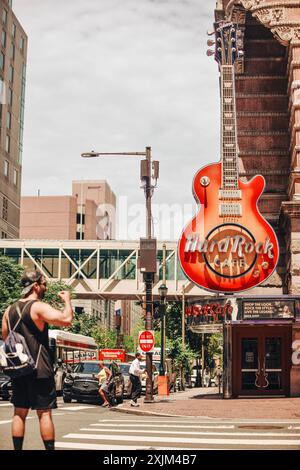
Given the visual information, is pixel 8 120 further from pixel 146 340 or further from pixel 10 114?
pixel 146 340

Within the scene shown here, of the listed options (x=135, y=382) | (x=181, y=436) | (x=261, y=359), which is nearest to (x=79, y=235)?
(x=261, y=359)

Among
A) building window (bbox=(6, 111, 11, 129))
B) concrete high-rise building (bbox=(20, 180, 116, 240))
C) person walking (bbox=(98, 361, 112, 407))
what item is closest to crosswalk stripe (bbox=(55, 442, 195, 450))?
person walking (bbox=(98, 361, 112, 407))

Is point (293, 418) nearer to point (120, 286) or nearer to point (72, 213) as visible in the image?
point (120, 286)

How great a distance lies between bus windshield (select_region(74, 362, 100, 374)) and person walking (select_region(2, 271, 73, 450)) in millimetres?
22113

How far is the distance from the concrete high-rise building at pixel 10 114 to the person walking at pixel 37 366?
93.5 metres

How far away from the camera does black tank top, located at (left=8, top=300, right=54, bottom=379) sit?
25.6 ft

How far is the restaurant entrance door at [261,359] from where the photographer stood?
28281 mm

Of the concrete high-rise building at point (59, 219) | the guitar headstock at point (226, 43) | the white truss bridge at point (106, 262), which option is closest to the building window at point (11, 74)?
the white truss bridge at point (106, 262)

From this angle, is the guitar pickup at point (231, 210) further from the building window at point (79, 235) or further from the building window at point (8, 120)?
the building window at point (79, 235)

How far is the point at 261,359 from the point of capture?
28469mm

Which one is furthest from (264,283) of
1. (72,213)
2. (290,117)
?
(72,213)

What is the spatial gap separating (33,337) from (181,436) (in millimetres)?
5616

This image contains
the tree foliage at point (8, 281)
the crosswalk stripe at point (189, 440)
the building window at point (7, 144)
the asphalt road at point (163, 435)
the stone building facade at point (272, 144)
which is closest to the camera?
the asphalt road at point (163, 435)
